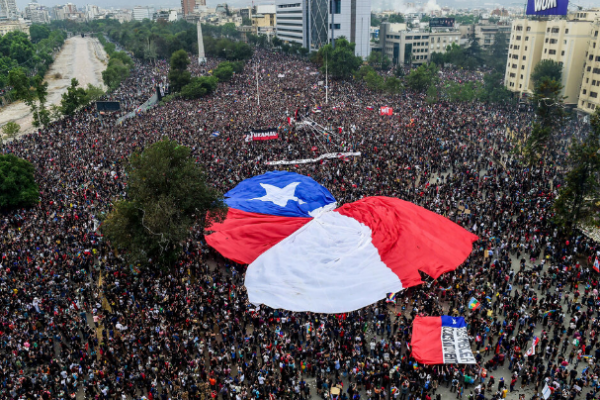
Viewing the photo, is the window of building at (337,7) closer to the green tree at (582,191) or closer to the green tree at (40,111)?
the green tree at (40,111)

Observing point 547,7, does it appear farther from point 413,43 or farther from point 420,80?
point 413,43

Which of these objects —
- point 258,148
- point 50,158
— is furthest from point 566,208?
point 50,158

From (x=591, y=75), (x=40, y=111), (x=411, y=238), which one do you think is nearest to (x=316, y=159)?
(x=411, y=238)

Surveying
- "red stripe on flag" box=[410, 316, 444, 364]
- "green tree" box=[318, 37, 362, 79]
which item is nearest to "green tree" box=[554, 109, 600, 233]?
"red stripe on flag" box=[410, 316, 444, 364]

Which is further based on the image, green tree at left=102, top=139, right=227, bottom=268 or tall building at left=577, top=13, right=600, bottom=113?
tall building at left=577, top=13, right=600, bottom=113

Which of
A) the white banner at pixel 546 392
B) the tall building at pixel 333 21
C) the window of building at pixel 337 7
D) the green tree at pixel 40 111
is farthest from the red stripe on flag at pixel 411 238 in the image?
the window of building at pixel 337 7

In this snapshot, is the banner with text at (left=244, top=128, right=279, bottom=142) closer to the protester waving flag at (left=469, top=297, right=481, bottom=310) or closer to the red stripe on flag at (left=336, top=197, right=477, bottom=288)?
the red stripe on flag at (left=336, top=197, right=477, bottom=288)

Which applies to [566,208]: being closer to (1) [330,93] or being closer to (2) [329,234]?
(2) [329,234]

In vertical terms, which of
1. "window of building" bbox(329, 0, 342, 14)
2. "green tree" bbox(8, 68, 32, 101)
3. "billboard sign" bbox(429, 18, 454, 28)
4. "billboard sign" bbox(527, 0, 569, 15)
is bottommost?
"green tree" bbox(8, 68, 32, 101)
